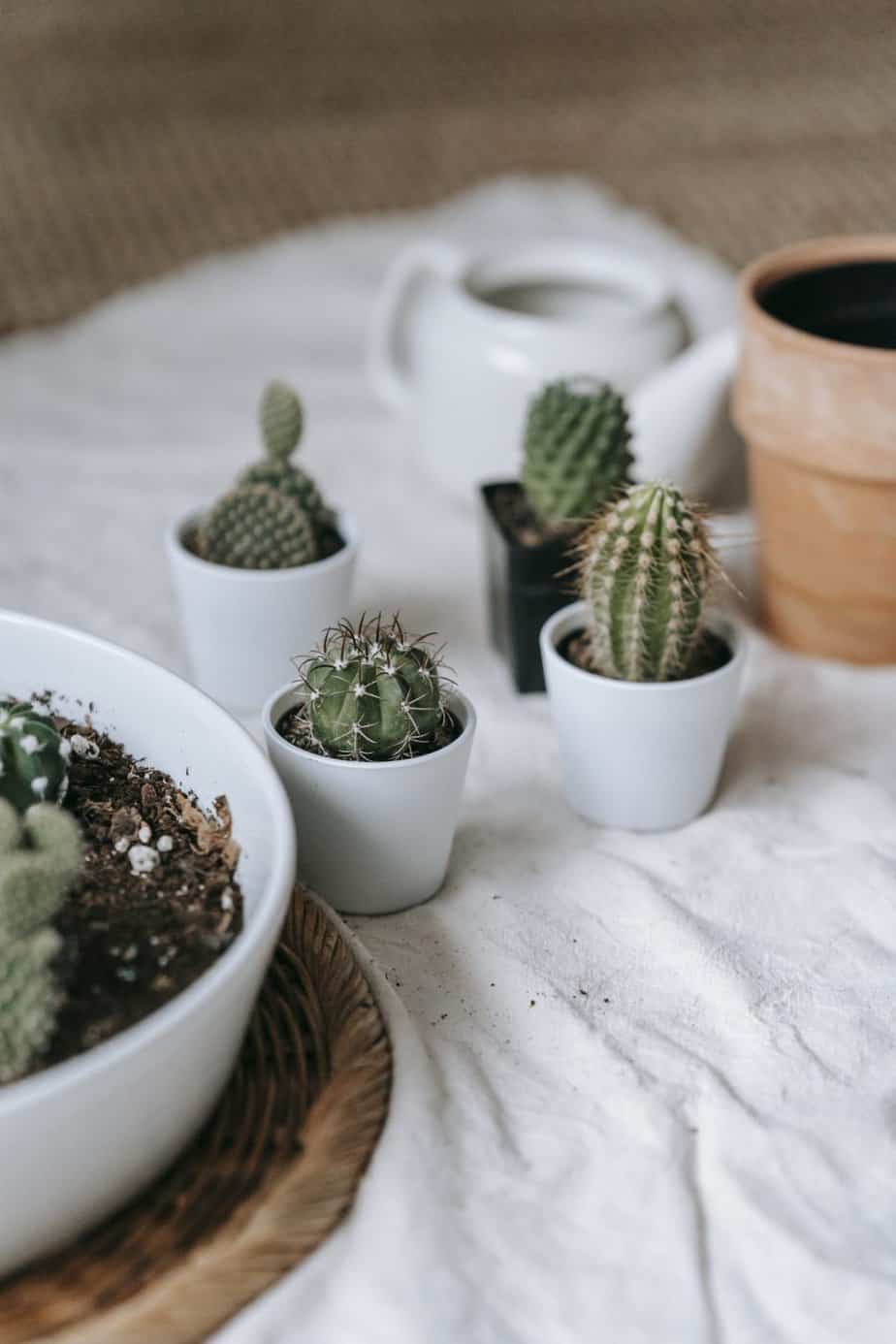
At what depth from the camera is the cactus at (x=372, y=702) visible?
2.77 feet

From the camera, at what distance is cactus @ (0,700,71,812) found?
0.78 m

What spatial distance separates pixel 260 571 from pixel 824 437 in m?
0.47

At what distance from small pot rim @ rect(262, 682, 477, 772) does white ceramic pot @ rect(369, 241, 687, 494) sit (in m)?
0.57

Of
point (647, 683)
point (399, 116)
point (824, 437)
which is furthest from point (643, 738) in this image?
point (399, 116)

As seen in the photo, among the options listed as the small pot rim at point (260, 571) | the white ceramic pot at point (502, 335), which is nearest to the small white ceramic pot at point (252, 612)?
the small pot rim at point (260, 571)

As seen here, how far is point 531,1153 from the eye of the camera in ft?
2.40

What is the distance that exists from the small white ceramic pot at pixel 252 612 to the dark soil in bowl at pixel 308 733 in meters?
0.20

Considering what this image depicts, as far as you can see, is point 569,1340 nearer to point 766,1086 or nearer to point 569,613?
point 766,1086

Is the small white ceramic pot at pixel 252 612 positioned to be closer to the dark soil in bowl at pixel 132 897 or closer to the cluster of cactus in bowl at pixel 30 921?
the dark soil in bowl at pixel 132 897

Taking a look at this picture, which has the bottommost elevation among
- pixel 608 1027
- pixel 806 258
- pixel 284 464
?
pixel 608 1027

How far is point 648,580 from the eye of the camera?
0.92 meters

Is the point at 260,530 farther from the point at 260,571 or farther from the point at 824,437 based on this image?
the point at 824,437

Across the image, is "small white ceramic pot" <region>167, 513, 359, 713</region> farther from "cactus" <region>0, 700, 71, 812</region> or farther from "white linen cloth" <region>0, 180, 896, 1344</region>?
"cactus" <region>0, 700, 71, 812</region>

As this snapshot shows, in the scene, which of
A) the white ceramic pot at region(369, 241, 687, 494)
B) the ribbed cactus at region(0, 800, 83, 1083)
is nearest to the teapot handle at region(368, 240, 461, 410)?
the white ceramic pot at region(369, 241, 687, 494)
